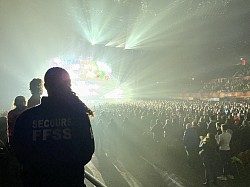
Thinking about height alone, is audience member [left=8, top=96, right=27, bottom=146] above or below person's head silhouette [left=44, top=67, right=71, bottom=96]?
below

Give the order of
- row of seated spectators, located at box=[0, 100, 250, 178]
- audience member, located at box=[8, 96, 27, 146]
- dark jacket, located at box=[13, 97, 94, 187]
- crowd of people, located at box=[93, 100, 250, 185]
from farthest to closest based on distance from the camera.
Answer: row of seated spectators, located at box=[0, 100, 250, 178] < crowd of people, located at box=[93, 100, 250, 185] < audience member, located at box=[8, 96, 27, 146] < dark jacket, located at box=[13, 97, 94, 187]

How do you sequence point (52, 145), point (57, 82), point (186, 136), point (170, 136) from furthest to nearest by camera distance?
point (170, 136) < point (186, 136) < point (57, 82) < point (52, 145)

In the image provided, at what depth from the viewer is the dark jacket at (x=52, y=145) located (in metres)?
2.24

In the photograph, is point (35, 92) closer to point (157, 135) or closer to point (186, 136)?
point (186, 136)

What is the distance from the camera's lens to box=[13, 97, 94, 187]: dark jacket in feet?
7.36

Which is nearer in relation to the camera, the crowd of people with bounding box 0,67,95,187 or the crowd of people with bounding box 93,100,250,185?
the crowd of people with bounding box 0,67,95,187

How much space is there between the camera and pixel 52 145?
2260 millimetres

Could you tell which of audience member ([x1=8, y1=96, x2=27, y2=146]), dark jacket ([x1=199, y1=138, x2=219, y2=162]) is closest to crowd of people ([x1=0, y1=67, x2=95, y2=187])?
audience member ([x1=8, y1=96, x2=27, y2=146])

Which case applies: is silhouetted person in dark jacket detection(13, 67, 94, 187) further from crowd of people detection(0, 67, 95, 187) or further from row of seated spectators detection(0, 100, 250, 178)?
row of seated spectators detection(0, 100, 250, 178)

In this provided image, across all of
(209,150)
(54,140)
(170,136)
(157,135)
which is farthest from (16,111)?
(170,136)

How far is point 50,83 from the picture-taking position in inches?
95.9

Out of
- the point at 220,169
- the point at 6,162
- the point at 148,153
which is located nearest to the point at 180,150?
the point at 148,153

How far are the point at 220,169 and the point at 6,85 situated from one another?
44319mm

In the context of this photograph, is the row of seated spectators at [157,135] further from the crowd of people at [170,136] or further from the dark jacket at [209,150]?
the dark jacket at [209,150]
